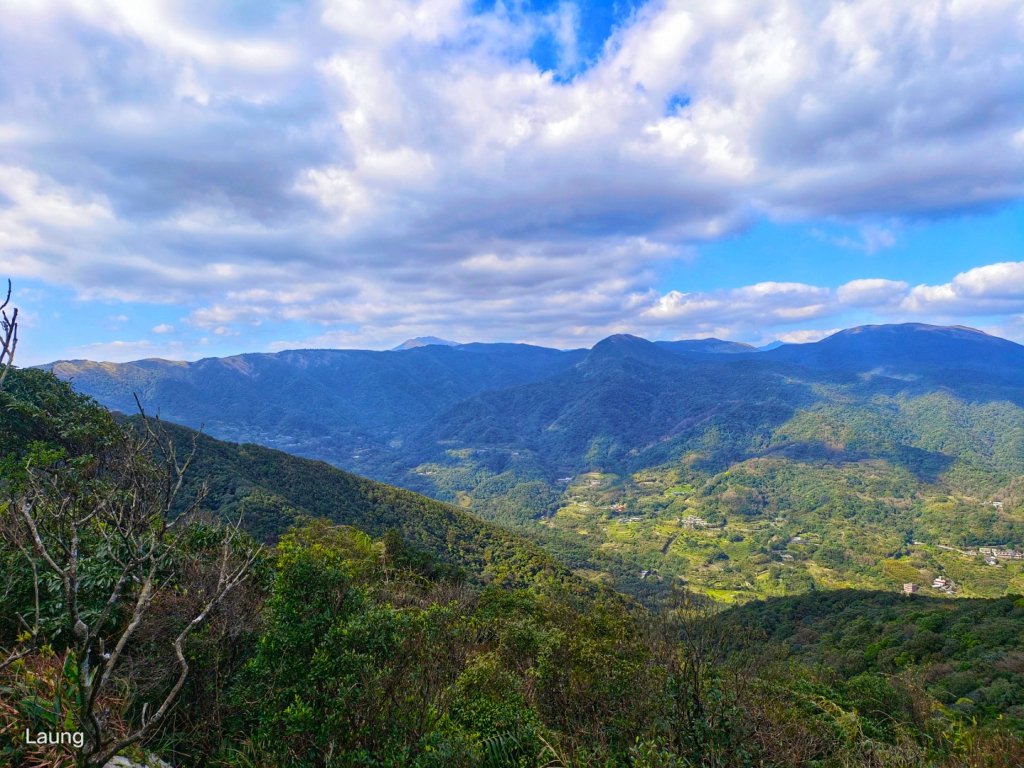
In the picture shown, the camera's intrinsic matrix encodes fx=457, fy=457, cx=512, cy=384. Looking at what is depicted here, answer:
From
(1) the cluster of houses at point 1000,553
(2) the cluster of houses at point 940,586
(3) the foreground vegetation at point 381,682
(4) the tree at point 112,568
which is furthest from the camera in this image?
(1) the cluster of houses at point 1000,553

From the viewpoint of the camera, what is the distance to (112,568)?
822 centimetres

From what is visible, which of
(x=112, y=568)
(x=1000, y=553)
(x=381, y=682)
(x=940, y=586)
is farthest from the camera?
(x=1000, y=553)

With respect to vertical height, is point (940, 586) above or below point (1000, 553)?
above

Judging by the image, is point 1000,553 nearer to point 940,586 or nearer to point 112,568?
point 940,586

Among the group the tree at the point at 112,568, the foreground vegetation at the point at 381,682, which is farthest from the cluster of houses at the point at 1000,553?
the tree at the point at 112,568

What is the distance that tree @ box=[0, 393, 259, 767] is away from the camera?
3256mm

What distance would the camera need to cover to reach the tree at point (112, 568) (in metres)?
3.26

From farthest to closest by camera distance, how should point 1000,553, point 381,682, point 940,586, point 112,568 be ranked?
1. point 1000,553
2. point 940,586
3. point 112,568
4. point 381,682

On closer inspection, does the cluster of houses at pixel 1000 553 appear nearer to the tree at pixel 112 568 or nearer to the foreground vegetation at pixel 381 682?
the foreground vegetation at pixel 381 682

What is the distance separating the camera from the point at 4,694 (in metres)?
4.99

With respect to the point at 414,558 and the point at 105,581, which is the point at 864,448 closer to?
the point at 414,558

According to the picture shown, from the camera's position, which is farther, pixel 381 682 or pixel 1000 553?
pixel 1000 553

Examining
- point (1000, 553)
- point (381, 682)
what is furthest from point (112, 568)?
point (1000, 553)

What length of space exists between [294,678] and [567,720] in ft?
21.5
